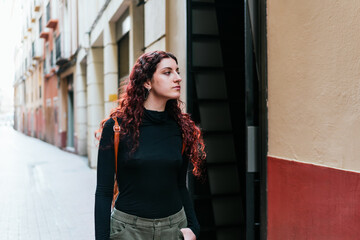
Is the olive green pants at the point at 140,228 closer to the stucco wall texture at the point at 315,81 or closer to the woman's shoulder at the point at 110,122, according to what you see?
the woman's shoulder at the point at 110,122

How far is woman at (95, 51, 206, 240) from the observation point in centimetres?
233

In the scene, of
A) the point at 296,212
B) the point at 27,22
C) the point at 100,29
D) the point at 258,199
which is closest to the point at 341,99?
the point at 296,212

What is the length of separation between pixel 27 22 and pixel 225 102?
3593 cm

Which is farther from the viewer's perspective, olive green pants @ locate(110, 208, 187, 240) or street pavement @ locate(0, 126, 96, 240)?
street pavement @ locate(0, 126, 96, 240)

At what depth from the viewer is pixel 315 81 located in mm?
2844

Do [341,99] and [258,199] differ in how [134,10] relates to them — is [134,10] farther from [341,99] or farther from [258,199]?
[341,99]

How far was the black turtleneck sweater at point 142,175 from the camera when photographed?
7.59ft

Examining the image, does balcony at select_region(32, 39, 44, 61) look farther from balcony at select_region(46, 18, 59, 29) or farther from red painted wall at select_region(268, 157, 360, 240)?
red painted wall at select_region(268, 157, 360, 240)

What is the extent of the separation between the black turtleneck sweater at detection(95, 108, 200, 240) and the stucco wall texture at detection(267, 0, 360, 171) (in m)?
0.98

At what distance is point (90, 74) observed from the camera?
1453 centimetres

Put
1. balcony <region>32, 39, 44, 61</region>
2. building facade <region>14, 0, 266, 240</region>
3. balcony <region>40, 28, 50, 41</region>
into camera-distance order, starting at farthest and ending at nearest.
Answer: balcony <region>32, 39, 44, 61</region>, balcony <region>40, 28, 50, 41</region>, building facade <region>14, 0, 266, 240</region>

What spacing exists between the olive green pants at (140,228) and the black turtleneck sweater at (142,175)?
0.10 ft

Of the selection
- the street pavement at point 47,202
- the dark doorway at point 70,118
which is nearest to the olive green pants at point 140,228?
the street pavement at point 47,202

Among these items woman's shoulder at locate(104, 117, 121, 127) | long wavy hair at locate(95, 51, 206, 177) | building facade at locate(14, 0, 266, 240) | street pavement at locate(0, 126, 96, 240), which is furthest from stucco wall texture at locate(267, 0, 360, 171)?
street pavement at locate(0, 126, 96, 240)
